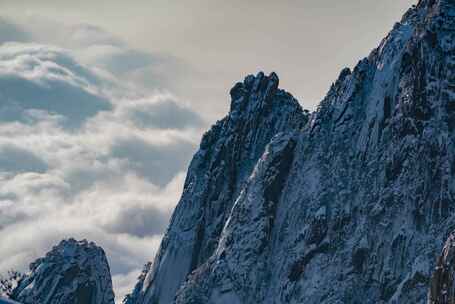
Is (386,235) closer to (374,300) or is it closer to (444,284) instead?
(374,300)

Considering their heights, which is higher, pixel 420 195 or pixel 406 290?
pixel 420 195

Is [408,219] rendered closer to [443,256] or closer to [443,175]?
[443,175]

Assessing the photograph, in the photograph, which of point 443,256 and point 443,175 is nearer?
point 443,256

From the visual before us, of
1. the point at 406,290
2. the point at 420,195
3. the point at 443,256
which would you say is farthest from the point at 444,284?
the point at 420,195

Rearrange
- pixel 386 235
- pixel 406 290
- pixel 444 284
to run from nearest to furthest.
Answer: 1. pixel 444 284
2. pixel 406 290
3. pixel 386 235

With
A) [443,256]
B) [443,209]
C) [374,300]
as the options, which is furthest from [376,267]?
[443,256]

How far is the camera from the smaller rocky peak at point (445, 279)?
99.9 m

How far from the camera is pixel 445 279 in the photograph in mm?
101250

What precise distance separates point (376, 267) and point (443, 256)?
318 ft

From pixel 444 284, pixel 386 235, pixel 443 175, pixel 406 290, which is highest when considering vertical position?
pixel 443 175

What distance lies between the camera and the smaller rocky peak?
99.9 metres

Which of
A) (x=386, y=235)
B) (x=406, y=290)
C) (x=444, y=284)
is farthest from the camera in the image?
(x=386, y=235)

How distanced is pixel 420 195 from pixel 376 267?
18478mm

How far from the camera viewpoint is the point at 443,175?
655ft
